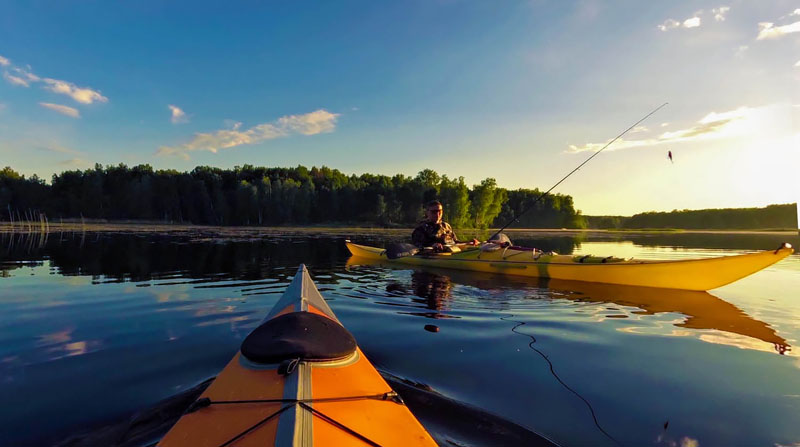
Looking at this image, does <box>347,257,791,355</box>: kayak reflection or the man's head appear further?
the man's head

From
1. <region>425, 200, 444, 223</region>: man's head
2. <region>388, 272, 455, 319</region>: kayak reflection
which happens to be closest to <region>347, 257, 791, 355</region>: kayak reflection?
<region>388, 272, 455, 319</region>: kayak reflection

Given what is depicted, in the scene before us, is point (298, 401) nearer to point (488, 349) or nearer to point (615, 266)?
point (488, 349)

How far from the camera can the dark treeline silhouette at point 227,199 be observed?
262ft

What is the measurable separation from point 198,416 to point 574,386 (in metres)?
3.19

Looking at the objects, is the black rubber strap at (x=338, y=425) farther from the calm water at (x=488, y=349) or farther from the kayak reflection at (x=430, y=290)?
the kayak reflection at (x=430, y=290)

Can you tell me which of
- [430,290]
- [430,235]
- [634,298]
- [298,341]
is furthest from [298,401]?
[430,235]

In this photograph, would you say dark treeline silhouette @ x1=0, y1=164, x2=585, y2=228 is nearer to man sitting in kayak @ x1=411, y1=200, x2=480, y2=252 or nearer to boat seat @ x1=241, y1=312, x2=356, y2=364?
man sitting in kayak @ x1=411, y1=200, x2=480, y2=252

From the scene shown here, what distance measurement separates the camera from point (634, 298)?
26.6 feet

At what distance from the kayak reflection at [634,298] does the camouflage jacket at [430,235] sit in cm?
156

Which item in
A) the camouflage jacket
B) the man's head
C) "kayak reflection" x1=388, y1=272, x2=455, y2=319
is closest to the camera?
"kayak reflection" x1=388, y1=272, x2=455, y2=319

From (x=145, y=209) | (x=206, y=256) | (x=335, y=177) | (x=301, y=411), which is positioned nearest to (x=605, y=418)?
(x=301, y=411)

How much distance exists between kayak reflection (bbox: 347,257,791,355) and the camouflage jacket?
5.11ft

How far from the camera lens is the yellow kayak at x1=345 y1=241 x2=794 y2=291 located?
7.78 meters

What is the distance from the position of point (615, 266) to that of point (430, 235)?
5.67 metres
